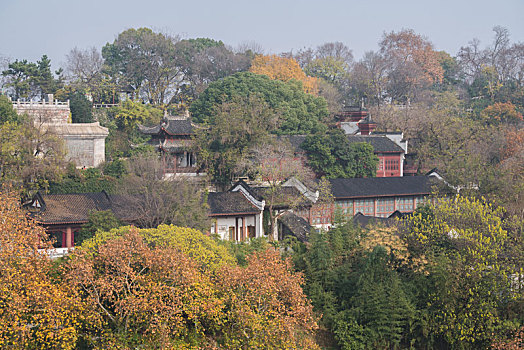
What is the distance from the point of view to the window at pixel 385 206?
3069 cm

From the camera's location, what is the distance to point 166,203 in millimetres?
23391

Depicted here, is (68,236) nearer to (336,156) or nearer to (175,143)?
(175,143)

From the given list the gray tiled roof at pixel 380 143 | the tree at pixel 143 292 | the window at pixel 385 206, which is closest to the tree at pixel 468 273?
the tree at pixel 143 292

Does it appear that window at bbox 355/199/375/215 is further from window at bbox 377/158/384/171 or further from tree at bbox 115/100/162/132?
tree at bbox 115/100/162/132

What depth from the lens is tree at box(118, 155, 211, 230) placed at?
74.5ft

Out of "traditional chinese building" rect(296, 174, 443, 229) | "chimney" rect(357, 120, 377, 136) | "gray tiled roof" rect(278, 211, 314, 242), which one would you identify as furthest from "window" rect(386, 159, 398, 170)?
"gray tiled roof" rect(278, 211, 314, 242)

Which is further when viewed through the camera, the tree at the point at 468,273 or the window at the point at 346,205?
the window at the point at 346,205

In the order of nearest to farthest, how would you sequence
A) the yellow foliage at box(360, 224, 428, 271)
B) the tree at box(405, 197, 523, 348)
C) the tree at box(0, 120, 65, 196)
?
the tree at box(405, 197, 523, 348) → the yellow foliage at box(360, 224, 428, 271) → the tree at box(0, 120, 65, 196)

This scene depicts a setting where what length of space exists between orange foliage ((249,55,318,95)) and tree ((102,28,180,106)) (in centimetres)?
648

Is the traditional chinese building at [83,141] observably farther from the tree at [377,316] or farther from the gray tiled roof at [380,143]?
the tree at [377,316]

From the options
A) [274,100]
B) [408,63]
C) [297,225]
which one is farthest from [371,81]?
[297,225]

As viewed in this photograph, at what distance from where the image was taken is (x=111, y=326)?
51.0 ft

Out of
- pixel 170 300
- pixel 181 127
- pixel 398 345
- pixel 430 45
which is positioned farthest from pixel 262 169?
pixel 430 45

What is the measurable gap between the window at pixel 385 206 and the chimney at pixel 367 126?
10642mm
